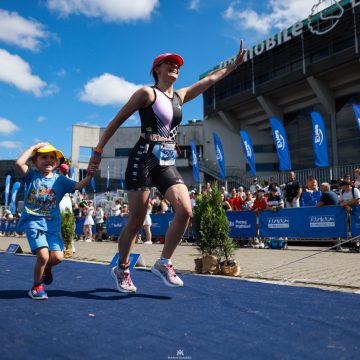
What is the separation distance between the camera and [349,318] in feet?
8.74

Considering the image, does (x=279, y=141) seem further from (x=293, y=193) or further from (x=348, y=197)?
(x=348, y=197)

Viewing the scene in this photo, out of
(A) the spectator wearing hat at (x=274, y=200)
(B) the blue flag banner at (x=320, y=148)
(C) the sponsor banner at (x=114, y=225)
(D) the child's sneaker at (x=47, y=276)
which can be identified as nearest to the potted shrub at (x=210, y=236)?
(D) the child's sneaker at (x=47, y=276)

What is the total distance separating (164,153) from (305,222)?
8294 millimetres

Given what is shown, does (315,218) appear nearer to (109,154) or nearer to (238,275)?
(238,275)

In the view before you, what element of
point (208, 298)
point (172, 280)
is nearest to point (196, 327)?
point (208, 298)

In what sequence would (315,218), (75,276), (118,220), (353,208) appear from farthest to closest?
(118,220) → (315,218) → (353,208) → (75,276)

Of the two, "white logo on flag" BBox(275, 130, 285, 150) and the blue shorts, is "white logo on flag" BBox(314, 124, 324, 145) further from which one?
the blue shorts

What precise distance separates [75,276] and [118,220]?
13.2 meters

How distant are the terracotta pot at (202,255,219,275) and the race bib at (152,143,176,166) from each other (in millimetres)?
2349

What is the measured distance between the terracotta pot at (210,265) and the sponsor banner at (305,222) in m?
5.80

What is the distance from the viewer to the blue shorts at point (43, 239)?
11.5 ft

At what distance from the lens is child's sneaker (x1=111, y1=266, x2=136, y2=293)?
146 inches

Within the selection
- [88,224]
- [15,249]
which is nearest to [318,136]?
[88,224]

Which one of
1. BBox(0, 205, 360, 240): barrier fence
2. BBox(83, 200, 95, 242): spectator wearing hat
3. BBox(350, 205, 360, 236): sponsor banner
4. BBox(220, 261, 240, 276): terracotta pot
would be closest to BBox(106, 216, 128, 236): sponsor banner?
BBox(83, 200, 95, 242): spectator wearing hat
